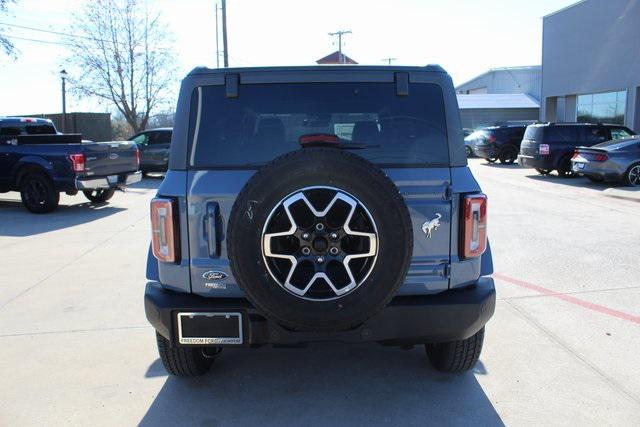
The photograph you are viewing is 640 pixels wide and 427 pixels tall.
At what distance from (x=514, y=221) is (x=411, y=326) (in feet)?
23.5

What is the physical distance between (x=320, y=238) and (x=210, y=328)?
78cm

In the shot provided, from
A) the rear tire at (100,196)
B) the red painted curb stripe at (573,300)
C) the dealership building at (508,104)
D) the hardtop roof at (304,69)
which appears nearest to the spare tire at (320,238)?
the hardtop roof at (304,69)

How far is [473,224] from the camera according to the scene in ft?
10.0

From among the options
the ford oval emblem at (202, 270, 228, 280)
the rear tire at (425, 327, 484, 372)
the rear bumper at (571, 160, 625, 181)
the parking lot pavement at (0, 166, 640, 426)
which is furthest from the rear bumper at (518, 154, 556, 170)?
the ford oval emblem at (202, 270, 228, 280)

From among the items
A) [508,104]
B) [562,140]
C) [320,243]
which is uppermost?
[508,104]

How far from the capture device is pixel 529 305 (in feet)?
16.8

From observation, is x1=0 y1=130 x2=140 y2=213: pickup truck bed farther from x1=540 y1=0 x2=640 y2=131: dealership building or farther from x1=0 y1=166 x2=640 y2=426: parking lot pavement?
x1=540 y1=0 x2=640 y2=131: dealership building

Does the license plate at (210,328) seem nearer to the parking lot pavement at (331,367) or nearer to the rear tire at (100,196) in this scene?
the parking lot pavement at (331,367)

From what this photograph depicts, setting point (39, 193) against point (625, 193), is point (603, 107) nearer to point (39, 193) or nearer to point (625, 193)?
point (625, 193)

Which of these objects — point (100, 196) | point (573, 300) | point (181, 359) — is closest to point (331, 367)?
point (181, 359)

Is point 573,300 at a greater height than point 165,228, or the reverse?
point 165,228

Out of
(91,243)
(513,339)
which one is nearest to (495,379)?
(513,339)

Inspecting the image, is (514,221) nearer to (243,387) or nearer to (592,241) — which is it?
(592,241)

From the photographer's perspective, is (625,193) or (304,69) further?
(625,193)
